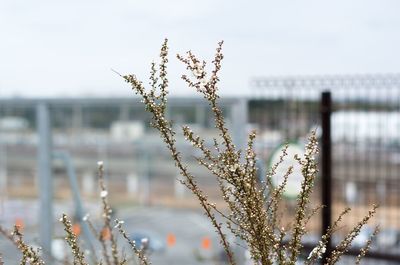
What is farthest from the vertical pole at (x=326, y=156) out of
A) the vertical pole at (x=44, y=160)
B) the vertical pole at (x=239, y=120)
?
the vertical pole at (x=44, y=160)

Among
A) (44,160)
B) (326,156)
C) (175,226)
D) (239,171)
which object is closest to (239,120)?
(326,156)

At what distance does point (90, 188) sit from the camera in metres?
20.7

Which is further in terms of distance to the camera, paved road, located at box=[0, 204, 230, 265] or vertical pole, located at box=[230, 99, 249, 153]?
paved road, located at box=[0, 204, 230, 265]

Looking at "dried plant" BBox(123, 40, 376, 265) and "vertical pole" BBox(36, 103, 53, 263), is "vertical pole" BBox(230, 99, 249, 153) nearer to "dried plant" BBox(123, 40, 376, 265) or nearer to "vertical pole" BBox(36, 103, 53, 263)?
"vertical pole" BBox(36, 103, 53, 263)

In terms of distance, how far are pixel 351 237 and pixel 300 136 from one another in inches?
169

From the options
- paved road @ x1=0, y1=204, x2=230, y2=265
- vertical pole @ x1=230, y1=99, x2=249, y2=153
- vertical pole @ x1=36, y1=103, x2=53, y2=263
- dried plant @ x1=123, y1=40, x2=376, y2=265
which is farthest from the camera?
paved road @ x1=0, y1=204, x2=230, y2=265

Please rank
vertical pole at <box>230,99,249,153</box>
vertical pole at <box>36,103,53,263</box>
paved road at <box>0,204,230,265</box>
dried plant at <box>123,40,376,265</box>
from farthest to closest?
paved road at <box>0,204,230,265</box> < vertical pole at <box>36,103,53,263</box> < vertical pole at <box>230,99,249,153</box> < dried plant at <box>123,40,376,265</box>

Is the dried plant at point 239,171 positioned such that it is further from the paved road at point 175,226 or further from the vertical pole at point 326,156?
the paved road at point 175,226

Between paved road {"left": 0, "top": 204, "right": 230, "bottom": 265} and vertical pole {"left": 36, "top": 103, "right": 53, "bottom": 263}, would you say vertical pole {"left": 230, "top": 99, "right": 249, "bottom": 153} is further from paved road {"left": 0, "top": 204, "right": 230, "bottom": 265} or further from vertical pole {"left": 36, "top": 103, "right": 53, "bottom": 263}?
paved road {"left": 0, "top": 204, "right": 230, "bottom": 265}

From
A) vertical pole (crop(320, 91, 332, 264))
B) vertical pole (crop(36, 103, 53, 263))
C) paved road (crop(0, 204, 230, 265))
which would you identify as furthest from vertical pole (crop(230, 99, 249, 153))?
paved road (crop(0, 204, 230, 265))

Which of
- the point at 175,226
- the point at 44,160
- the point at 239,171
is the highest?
the point at 239,171

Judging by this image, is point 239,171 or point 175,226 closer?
point 239,171

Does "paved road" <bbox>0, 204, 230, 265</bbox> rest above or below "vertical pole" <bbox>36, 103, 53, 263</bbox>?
below

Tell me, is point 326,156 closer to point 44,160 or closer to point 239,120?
point 239,120
